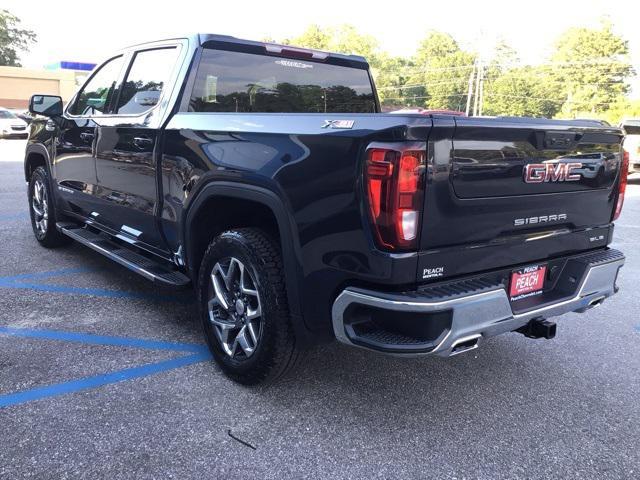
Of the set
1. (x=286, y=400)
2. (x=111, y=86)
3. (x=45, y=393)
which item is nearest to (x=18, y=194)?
(x=111, y=86)

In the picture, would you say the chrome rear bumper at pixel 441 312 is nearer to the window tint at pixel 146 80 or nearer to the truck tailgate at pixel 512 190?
the truck tailgate at pixel 512 190

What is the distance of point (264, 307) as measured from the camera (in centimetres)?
289

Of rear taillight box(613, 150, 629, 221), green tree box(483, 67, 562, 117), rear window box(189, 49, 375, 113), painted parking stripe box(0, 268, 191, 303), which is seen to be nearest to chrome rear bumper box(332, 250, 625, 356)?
rear taillight box(613, 150, 629, 221)

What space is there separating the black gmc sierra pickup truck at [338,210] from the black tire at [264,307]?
0.01 meters

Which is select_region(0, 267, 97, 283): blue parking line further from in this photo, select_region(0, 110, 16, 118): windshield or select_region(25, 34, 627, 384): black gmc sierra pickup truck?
select_region(0, 110, 16, 118): windshield

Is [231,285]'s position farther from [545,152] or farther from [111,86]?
[111,86]

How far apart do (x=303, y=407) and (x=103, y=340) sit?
1.52 meters

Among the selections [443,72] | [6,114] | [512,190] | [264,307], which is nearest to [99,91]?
[264,307]

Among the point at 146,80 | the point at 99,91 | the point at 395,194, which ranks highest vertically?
the point at 146,80

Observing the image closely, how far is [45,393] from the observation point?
304 cm

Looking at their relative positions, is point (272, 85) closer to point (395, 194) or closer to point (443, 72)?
point (395, 194)

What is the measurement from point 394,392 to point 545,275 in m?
1.04

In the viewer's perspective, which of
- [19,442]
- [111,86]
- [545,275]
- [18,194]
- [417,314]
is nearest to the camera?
[417,314]

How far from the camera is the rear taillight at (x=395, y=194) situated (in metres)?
2.29
